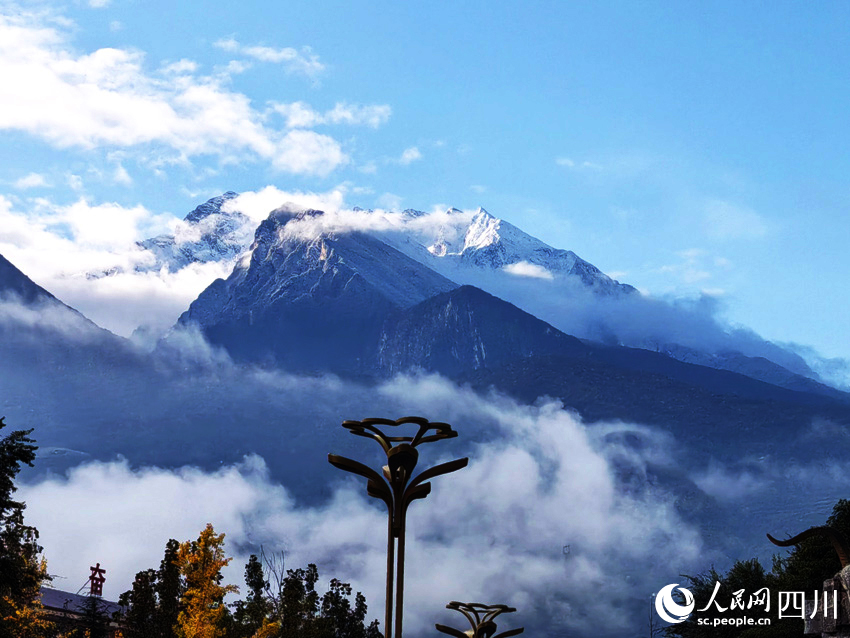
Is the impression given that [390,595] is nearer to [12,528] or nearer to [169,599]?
[12,528]

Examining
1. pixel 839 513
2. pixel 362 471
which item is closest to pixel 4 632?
pixel 362 471

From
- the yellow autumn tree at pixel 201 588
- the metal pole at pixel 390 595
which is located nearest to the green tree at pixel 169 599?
the yellow autumn tree at pixel 201 588

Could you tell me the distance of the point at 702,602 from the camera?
65.1 meters

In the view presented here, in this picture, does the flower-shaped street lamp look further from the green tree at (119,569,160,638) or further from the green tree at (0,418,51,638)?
the green tree at (0,418,51,638)

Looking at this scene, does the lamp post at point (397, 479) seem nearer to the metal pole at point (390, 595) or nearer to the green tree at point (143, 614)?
the metal pole at point (390, 595)

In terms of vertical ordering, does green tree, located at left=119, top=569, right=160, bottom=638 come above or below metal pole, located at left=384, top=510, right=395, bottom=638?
below

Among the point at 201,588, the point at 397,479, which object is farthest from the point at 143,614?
the point at 397,479

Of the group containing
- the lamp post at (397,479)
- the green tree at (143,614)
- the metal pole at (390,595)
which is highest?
the lamp post at (397,479)

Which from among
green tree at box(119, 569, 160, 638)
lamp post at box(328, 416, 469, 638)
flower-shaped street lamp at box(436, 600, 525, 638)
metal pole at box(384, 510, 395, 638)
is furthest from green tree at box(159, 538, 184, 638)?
metal pole at box(384, 510, 395, 638)

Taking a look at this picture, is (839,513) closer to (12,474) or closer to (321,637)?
(321,637)

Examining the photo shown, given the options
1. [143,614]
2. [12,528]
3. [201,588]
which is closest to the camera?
[12,528]

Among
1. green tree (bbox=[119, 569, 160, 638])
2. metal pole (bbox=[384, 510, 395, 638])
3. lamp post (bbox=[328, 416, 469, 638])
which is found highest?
lamp post (bbox=[328, 416, 469, 638])

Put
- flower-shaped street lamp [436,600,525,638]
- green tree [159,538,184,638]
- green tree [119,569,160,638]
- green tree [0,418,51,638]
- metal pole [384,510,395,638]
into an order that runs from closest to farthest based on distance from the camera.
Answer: metal pole [384,510,395,638] < green tree [0,418,51,638] < flower-shaped street lamp [436,600,525,638] < green tree [159,538,184,638] < green tree [119,569,160,638]

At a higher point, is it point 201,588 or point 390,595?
point 390,595
